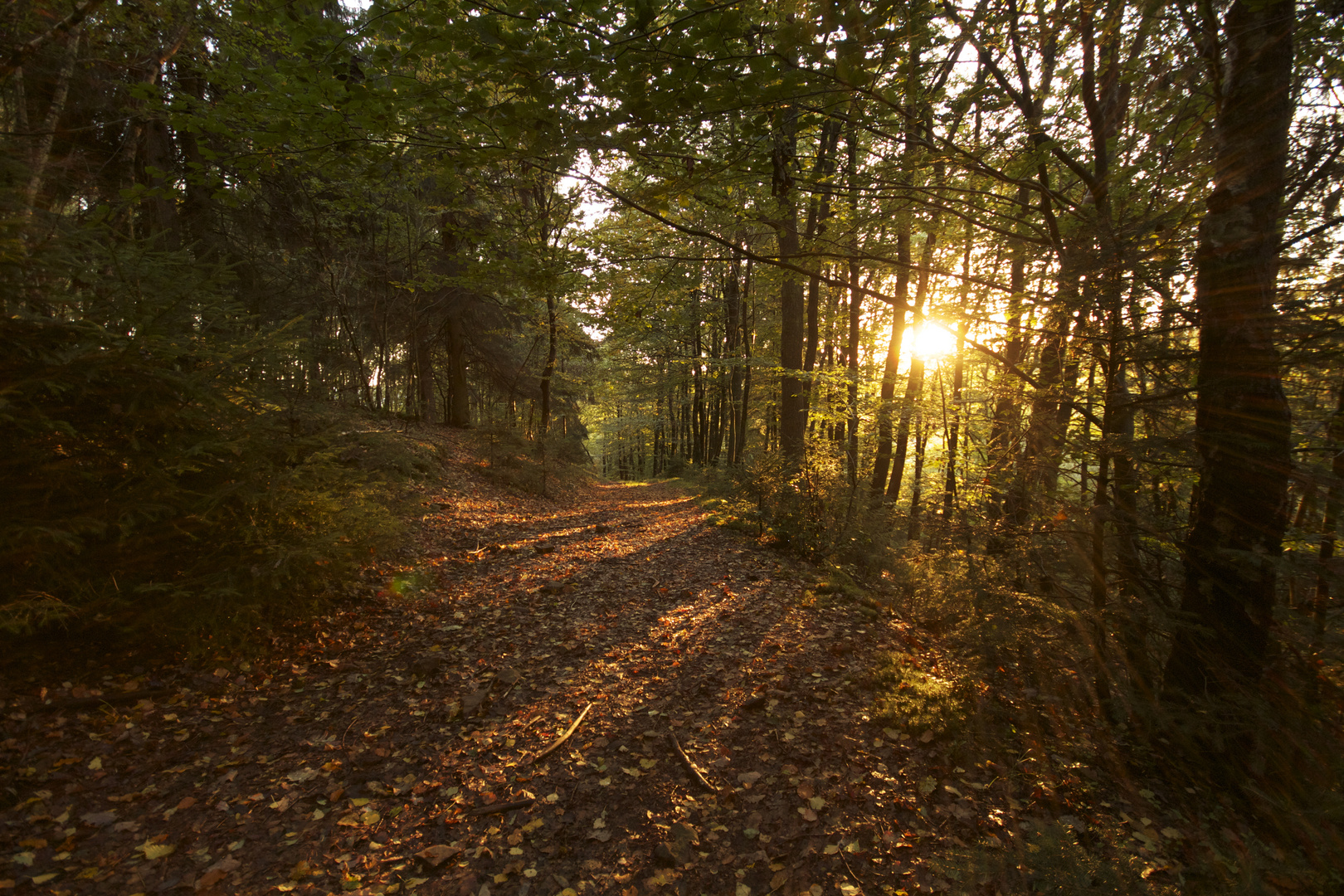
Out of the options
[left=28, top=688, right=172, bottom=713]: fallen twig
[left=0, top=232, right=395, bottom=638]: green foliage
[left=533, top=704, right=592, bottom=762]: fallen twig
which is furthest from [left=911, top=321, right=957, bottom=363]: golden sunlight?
[left=28, top=688, right=172, bottom=713]: fallen twig

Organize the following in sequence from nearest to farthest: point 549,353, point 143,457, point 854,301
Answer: point 143,457, point 549,353, point 854,301

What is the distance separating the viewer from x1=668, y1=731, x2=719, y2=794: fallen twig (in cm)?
354

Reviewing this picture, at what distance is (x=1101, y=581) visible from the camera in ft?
12.6

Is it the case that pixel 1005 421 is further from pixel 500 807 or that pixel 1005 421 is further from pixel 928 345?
pixel 928 345

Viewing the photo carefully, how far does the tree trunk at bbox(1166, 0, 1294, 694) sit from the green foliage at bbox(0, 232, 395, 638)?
6.77m

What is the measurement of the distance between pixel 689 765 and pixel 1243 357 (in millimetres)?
4553

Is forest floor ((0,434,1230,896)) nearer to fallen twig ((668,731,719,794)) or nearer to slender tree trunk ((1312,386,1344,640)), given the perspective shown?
fallen twig ((668,731,719,794))

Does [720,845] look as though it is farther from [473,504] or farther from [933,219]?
[473,504]

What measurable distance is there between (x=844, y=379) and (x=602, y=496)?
9615 mm

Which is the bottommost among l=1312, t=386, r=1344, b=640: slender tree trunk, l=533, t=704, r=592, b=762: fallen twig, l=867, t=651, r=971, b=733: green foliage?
l=533, t=704, r=592, b=762: fallen twig

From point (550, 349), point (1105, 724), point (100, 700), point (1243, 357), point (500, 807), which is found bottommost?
point (500, 807)

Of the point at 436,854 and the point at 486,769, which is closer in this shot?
the point at 436,854

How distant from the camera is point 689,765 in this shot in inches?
146

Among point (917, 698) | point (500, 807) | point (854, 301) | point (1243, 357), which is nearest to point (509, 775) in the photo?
point (500, 807)
